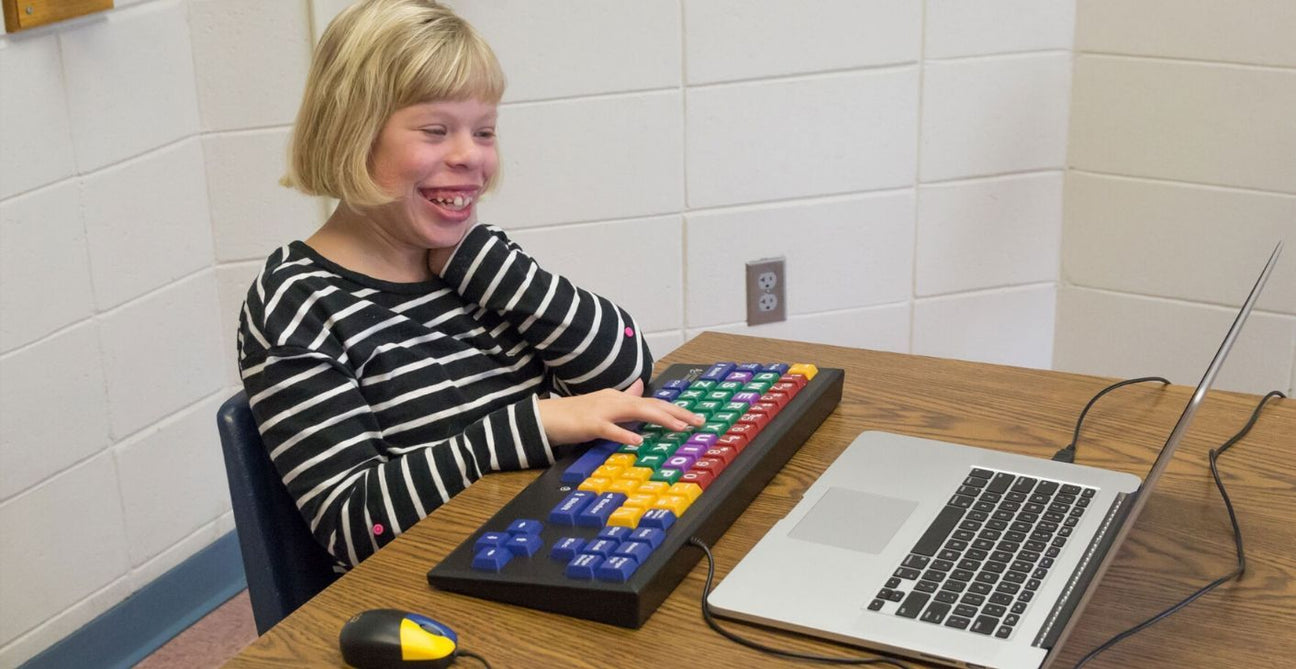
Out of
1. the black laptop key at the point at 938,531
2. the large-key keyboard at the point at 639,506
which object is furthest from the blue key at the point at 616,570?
the black laptop key at the point at 938,531

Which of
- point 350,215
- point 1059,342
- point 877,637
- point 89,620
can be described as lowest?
point 89,620

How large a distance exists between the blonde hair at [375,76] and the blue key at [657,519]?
47 cm

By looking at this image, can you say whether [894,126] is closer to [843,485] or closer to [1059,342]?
[1059,342]

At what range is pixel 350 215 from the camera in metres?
1.34

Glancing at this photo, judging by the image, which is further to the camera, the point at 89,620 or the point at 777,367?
the point at 89,620

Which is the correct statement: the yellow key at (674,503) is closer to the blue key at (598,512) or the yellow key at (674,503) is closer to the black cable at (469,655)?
the blue key at (598,512)

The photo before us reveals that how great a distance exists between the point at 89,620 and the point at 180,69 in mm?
857

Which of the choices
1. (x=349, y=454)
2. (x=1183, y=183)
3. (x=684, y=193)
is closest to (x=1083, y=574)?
(x=349, y=454)

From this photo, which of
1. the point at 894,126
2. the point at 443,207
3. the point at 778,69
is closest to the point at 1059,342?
the point at 894,126

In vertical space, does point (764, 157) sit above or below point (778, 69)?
below

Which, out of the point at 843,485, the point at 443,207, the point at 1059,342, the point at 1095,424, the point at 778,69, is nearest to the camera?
the point at 843,485

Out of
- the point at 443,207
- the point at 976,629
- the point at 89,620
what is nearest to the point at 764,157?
the point at 443,207

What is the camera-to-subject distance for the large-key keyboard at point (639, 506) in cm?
92

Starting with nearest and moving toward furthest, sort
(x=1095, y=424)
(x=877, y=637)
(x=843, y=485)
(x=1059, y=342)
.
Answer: (x=877, y=637) < (x=843, y=485) < (x=1095, y=424) < (x=1059, y=342)
